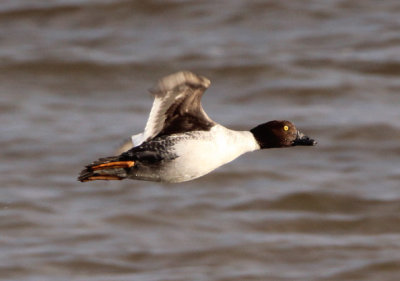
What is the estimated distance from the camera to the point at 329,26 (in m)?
15.2

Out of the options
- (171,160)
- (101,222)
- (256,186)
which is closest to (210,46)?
(256,186)

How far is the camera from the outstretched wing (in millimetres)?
5328

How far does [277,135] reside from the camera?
597cm

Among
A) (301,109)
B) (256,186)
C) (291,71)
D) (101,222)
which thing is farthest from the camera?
(291,71)

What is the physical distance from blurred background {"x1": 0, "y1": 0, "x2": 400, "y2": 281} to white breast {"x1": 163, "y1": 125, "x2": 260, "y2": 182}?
4.43m

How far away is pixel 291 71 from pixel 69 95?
3.16 meters

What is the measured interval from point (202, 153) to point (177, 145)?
6.6 inches

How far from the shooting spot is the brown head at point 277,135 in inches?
233

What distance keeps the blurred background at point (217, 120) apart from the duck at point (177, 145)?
4.37 metres

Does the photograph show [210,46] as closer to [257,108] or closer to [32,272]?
[257,108]

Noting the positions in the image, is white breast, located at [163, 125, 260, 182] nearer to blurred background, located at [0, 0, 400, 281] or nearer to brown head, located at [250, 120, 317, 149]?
brown head, located at [250, 120, 317, 149]

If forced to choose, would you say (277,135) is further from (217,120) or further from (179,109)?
(217,120)

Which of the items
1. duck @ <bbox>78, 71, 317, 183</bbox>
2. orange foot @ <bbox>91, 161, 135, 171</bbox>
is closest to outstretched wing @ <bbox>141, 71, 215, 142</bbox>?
duck @ <bbox>78, 71, 317, 183</bbox>

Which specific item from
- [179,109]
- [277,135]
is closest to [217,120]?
[277,135]
